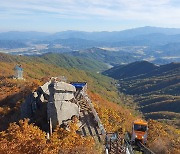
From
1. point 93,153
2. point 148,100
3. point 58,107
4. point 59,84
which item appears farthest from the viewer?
point 148,100

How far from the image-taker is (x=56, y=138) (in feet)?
79.3

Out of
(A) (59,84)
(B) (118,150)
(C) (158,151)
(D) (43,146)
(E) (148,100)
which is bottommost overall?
(E) (148,100)

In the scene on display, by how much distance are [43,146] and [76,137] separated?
4.51 m

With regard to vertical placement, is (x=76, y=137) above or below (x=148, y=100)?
above

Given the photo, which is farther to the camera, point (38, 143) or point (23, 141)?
point (23, 141)

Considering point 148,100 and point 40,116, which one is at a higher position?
point 40,116

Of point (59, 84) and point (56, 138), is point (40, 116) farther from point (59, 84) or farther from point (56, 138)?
point (56, 138)

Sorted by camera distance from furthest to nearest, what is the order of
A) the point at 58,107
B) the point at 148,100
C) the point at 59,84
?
the point at 148,100
the point at 59,84
the point at 58,107

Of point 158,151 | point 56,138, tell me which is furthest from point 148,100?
point 56,138

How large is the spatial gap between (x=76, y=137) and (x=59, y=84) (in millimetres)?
8687

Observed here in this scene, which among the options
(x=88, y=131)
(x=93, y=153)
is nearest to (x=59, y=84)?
(x=88, y=131)

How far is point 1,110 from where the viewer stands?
125 feet

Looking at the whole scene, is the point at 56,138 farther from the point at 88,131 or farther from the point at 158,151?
the point at 158,151

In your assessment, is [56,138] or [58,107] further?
[58,107]
